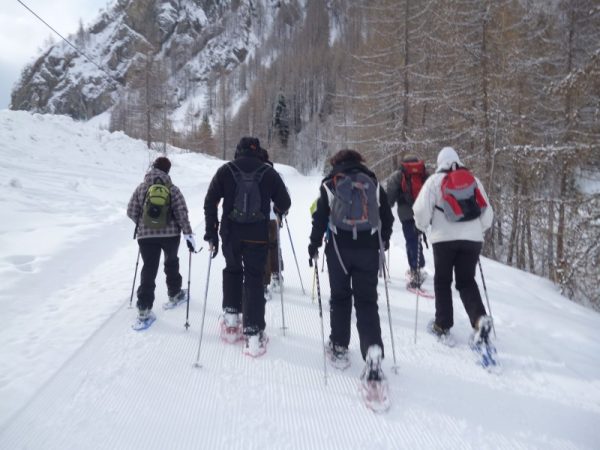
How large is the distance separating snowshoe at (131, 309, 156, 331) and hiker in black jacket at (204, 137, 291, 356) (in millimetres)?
1320

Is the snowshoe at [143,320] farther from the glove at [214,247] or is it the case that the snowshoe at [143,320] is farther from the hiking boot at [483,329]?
the hiking boot at [483,329]

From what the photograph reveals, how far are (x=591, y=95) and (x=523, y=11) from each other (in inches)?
252

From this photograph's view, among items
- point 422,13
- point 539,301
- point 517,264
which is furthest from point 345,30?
point 539,301

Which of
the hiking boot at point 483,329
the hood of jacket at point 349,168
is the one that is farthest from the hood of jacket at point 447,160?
the hiking boot at point 483,329

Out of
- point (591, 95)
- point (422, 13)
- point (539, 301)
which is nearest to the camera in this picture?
point (539, 301)

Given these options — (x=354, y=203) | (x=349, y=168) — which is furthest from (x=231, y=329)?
(x=349, y=168)

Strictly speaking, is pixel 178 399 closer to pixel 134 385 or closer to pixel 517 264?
pixel 134 385

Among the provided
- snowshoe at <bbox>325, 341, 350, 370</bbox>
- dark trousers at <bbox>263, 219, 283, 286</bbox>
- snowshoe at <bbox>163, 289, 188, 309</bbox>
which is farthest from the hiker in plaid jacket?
snowshoe at <bbox>325, 341, 350, 370</bbox>

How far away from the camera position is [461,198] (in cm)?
345

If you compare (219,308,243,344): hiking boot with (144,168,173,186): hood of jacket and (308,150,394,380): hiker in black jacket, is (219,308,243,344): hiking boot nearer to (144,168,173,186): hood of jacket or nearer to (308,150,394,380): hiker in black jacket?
(308,150,394,380): hiker in black jacket

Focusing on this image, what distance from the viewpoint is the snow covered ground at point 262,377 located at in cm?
256

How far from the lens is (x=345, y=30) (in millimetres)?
60625

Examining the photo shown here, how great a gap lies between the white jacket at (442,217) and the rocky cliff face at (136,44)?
81.3 m

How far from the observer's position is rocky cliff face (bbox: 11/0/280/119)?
77.9m
